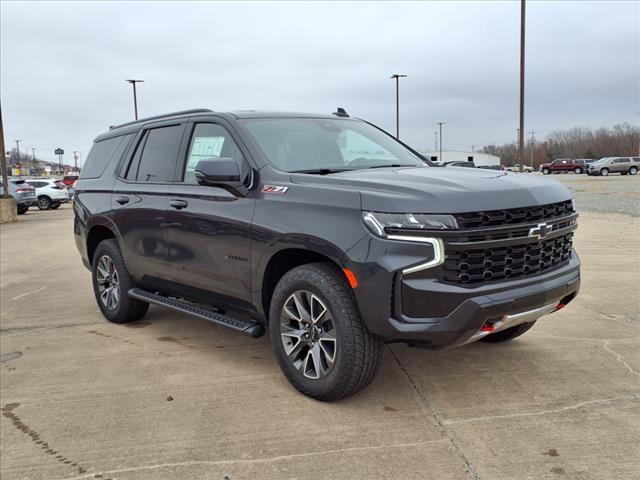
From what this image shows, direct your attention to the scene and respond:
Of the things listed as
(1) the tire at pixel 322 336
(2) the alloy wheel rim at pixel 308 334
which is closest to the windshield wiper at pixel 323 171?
(1) the tire at pixel 322 336

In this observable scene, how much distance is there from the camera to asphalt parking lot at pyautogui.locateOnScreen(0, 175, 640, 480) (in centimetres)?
287

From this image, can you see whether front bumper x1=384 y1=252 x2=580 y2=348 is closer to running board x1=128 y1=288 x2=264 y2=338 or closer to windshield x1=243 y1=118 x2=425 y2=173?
running board x1=128 y1=288 x2=264 y2=338

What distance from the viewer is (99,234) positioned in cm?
592

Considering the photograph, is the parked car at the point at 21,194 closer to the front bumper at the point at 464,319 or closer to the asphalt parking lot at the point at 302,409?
the asphalt parking lot at the point at 302,409

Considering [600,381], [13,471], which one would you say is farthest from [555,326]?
[13,471]

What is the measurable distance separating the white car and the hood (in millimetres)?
27230

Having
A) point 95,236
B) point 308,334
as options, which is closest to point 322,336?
point 308,334

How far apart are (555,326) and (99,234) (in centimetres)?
465

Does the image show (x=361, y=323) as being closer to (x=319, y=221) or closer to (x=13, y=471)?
(x=319, y=221)

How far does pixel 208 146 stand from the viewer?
4445 mm

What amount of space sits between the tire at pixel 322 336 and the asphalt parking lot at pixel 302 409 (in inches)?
7.0

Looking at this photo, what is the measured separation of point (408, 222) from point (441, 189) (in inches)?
11.9

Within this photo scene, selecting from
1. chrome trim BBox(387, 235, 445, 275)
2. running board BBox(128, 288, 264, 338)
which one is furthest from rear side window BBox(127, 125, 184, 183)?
chrome trim BBox(387, 235, 445, 275)

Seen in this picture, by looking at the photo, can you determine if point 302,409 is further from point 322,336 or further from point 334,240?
point 334,240
